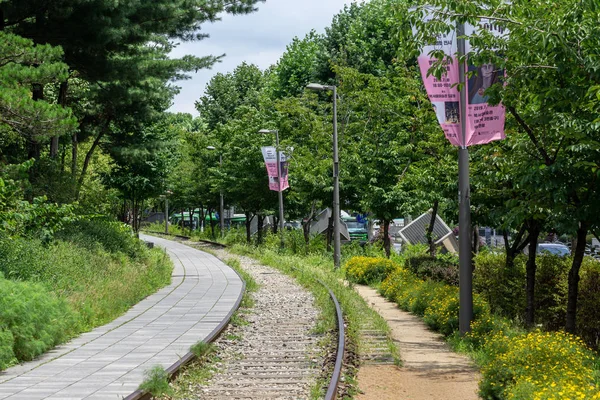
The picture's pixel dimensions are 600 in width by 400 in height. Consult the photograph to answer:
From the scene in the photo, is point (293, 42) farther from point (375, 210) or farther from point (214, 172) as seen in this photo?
point (375, 210)

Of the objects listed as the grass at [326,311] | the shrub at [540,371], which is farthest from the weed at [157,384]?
the shrub at [540,371]

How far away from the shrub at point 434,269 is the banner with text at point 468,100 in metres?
7.01

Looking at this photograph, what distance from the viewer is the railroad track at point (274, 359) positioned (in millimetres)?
10180

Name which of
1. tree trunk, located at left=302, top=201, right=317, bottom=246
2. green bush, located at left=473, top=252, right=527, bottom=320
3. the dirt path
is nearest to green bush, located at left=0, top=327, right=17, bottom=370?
the dirt path

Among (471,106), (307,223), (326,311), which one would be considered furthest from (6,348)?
(307,223)

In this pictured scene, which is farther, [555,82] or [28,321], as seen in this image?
[28,321]

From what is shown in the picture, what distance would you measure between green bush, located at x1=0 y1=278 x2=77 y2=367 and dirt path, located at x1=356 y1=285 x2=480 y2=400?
4.74 m

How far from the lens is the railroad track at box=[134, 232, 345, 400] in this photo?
10180 millimetres

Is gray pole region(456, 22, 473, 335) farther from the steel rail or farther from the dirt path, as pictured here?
the steel rail

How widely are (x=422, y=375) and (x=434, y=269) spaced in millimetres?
10298

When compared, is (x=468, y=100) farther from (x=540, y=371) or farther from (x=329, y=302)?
(x=329, y=302)

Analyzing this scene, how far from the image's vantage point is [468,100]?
13984mm

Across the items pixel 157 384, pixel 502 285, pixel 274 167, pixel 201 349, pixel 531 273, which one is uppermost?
pixel 274 167

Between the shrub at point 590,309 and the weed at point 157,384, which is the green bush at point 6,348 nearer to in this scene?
the weed at point 157,384
